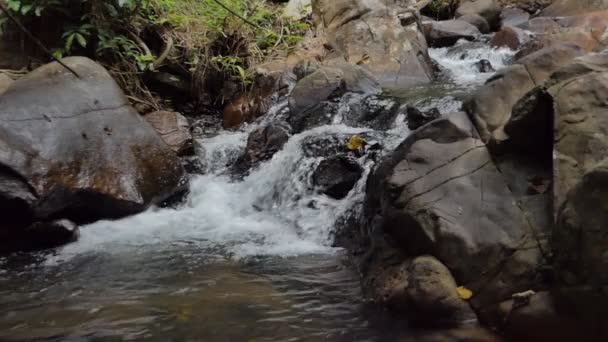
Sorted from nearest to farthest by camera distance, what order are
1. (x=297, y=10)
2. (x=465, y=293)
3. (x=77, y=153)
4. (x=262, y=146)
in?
1. (x=465, y=293)
2. (x=77, y=153)
3. (x=262, y=146)
4. (x=297, y=10)

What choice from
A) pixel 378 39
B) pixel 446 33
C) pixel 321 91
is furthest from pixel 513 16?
pixel 321 91

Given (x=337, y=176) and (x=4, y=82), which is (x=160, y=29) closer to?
(x=4, y=82)

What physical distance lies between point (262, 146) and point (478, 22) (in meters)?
9.00

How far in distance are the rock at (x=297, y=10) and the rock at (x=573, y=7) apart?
19.9 ft

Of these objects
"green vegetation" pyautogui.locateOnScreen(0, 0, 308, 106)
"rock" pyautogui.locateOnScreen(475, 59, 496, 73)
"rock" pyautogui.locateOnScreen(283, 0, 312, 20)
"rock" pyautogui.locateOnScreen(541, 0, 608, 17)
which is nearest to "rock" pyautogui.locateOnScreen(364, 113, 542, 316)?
"green vegetation" pyautogui.locateOnScreen(0, 0, 308, 106)

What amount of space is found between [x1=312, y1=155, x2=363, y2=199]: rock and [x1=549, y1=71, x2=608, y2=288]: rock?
8.31ft

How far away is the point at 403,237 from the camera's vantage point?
12.1ft

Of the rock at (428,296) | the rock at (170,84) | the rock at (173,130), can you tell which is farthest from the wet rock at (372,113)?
the rock at (428,296)

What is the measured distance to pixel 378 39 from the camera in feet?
31.5

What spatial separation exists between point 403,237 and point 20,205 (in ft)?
11.4

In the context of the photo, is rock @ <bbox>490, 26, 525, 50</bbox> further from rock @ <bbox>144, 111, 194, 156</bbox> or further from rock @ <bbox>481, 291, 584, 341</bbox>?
rock @ <bbox>481, 291, 584, 341</bbox>

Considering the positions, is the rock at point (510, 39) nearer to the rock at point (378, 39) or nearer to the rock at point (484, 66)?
the rock at point (484, 66)

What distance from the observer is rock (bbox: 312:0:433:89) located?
30.1ft

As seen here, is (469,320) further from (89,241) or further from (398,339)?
(89,241)
